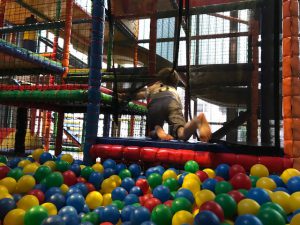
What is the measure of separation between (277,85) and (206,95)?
1.97 metres

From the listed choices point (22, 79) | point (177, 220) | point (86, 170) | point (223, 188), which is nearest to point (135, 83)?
point (86, 170)

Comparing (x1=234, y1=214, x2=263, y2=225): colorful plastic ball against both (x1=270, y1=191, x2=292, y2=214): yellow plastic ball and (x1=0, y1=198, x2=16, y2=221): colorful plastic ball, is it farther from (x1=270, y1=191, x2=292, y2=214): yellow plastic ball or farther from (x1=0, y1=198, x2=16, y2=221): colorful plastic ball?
(x1=0, y1=198, x2=16, y2=221): colorful plastic ball

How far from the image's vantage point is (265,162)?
2.39m

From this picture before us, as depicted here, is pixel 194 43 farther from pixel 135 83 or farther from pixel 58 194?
pixel 58 194

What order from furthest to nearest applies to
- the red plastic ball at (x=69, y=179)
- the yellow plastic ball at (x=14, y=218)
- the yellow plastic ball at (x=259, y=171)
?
the red plastic ball at (x=69, y=179)
the yellow plastic ball at (x=259, y=171)
the yellow plastic ball at (x=14, y=218)

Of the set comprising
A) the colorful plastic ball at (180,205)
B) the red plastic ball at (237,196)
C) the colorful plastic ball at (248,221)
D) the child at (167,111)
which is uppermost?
the child at (167,111)

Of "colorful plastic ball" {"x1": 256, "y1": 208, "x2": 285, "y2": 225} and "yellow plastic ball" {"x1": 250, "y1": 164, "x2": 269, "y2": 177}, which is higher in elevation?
"yellow plastic ball" {"x1": 250, "y1": 164, "x2": 269, "y2": 177}

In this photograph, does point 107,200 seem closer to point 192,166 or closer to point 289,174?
point 192,166

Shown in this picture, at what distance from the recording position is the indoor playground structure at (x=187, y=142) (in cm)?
163

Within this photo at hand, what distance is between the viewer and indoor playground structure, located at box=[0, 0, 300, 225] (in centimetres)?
163

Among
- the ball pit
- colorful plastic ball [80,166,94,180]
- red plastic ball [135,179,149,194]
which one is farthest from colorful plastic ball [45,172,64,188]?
red plastic ball [135,179,149,194]

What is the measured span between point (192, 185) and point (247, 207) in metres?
0.53

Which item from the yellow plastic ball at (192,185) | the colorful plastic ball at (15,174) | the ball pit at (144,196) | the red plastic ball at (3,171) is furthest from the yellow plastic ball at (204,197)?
the red plastic ball at (3,171)

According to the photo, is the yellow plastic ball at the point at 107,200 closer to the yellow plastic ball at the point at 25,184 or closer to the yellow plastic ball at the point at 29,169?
the yellow plastic ball at the point at 25,184
